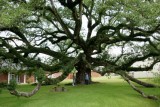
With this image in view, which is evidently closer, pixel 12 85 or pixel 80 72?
pixel 12 85

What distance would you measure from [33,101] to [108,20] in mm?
14088

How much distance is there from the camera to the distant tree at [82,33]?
71.5 feet

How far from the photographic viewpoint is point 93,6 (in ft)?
93.1

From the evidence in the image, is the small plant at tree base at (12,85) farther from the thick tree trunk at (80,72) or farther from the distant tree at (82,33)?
the thick tree trunk at (80,72)

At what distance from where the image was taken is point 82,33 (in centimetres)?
3725

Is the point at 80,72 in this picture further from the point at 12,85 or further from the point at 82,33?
the point at 12,85

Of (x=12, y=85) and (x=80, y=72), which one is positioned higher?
(x=80, y=72)

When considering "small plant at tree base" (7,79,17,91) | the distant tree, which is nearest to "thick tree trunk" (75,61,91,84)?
the distant tree

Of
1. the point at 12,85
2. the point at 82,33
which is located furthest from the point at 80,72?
the point at 12,85

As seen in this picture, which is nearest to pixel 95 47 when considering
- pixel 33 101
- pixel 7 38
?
pixel 7 38

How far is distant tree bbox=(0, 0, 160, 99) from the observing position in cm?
2178

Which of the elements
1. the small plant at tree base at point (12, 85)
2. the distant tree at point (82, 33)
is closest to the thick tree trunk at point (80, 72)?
the distant tree at point (82, 33)

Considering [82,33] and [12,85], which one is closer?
[12,85]

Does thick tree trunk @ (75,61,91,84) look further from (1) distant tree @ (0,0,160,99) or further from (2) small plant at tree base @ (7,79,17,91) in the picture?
(2) small plant at tree base @ (7,79,17,91)
